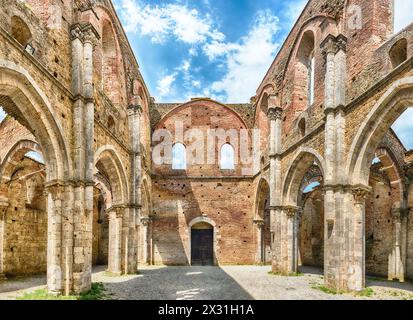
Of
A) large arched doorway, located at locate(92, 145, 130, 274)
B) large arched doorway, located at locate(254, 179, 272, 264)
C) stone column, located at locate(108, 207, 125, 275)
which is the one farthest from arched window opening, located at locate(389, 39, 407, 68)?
stone column, located at locate(108, 207, 125, 275)

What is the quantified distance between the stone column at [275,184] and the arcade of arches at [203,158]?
0.19 feet

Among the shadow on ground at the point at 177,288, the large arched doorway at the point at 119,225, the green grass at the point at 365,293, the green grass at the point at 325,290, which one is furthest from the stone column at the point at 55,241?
the green grass at the point at 365,293

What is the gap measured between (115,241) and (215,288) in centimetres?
430

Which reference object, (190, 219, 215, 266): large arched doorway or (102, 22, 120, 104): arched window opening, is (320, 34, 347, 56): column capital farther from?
(190, 219, 215, 266): large arched doorway

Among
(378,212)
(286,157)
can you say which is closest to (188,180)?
(286,157)

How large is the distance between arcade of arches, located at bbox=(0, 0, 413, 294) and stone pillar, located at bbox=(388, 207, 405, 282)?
47 mm

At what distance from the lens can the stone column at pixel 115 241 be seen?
37.5 ft

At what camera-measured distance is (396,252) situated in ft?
38.9

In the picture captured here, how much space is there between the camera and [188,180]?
58.7 feet

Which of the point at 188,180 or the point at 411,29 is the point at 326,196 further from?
the point at 188,180

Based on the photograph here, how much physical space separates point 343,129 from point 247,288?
5528 millimetres

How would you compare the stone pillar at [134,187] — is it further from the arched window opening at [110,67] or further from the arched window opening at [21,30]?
the arched window opening at [21,30]

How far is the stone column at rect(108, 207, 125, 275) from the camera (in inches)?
450

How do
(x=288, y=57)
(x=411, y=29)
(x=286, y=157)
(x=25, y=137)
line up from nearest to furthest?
1. (x=411, y=29)
2. (x=25, y=137)
3. (x=286, y=157)
4. (x=288, y=57)
